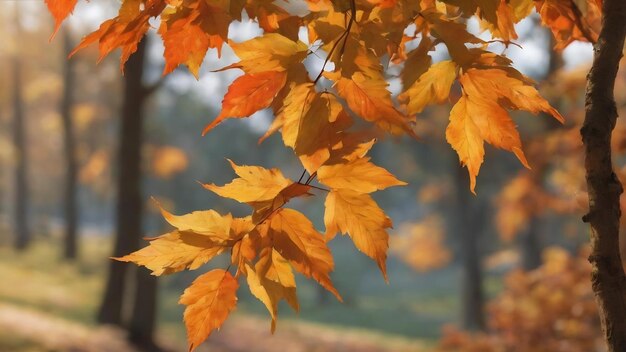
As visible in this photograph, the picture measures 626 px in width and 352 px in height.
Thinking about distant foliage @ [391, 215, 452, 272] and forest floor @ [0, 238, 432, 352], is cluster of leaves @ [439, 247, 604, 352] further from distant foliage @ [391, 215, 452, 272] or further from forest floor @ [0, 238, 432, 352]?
distant foliage @ [391, 215, 452, 272]

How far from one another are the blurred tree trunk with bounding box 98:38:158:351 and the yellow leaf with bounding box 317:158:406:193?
772cm

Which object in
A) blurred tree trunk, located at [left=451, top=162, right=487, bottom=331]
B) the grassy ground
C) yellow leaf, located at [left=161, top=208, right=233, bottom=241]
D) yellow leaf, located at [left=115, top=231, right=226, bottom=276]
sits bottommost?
the grassy ground

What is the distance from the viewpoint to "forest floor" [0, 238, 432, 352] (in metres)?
8.00

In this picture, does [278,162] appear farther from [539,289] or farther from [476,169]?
[476,169]

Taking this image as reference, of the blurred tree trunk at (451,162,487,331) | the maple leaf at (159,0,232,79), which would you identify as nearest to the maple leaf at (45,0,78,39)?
the maple leaf at (159,0,232,79)

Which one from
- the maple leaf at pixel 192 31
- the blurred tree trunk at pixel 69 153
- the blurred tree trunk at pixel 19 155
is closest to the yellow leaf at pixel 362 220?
the maple leaf at pixel 192 31

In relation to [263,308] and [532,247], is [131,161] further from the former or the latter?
[263,308]

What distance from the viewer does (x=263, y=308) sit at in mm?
Answer: 24516

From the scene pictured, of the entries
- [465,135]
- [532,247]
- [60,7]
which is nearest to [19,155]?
[532,247]

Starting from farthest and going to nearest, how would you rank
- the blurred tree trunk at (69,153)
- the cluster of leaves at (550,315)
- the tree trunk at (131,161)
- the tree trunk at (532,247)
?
the blurred tree trunk at (69,153)
the tree trunk at (532,247)
the tree trunk at (131,161)
the cluster of leaves at (550,315)

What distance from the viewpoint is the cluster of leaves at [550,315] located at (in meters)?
5.88

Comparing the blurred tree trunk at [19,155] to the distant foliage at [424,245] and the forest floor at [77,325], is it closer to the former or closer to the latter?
the forest floor at [77,325]

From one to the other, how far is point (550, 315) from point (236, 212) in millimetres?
30460

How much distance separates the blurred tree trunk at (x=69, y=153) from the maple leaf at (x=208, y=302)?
64.7 ft
